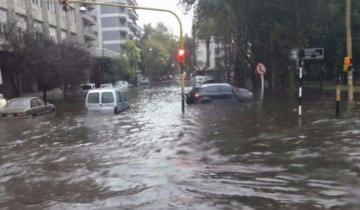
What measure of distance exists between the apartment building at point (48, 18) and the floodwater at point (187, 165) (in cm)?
2485

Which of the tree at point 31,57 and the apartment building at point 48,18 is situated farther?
the apartment building at point 48,18

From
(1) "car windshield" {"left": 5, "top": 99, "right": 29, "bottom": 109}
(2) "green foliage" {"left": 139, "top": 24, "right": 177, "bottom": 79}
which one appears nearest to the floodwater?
(1) "car windshield" {"left": 5, "top": 99, "right": 29, "bottom": 109}

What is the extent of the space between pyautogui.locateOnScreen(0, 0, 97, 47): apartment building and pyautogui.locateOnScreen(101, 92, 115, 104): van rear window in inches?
637

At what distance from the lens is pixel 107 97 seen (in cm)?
2495

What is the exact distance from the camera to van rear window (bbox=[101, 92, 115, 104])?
24802mm

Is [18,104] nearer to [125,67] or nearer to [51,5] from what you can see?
[51,5]

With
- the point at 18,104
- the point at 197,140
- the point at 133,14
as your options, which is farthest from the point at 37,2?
the point at 133,14

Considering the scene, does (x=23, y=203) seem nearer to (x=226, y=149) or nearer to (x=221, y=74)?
(x=226, y=149)

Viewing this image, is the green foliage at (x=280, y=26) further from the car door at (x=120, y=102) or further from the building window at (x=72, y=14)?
the building window at (x=72, y=14)

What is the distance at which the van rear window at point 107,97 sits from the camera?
24802mm

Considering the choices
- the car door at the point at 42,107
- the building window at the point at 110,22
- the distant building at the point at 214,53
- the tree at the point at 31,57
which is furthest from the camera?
the building window at the point at 110,22

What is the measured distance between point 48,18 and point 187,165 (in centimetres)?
4639

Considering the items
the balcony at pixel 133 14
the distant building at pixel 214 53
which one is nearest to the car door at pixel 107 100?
the distant building at pixel 214 53

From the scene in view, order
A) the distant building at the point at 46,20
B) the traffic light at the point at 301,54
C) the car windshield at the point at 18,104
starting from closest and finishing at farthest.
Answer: the traffic light at the point at 301,54
the car windshield at the point at 18,104
the distant building at the point at 46,20
